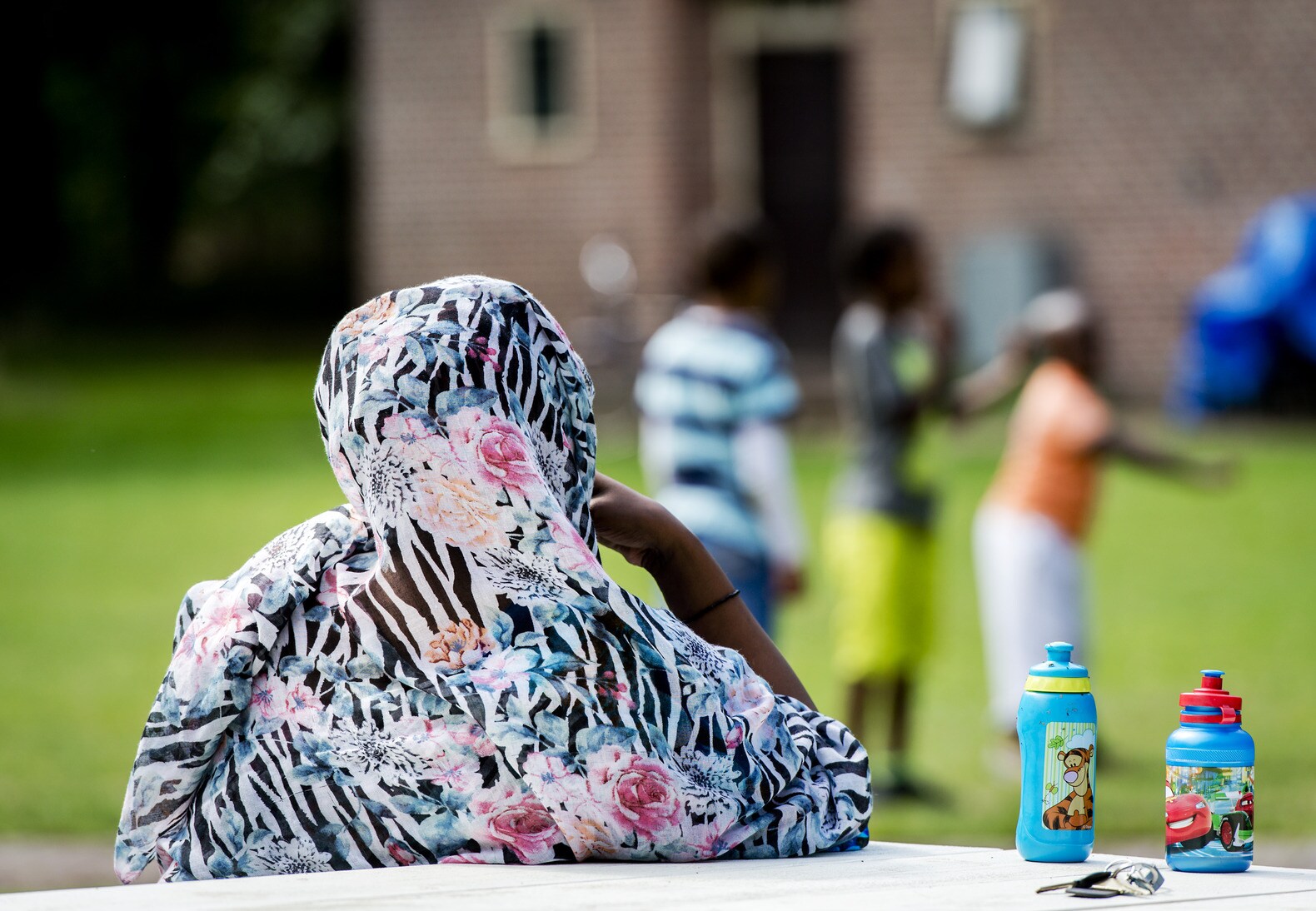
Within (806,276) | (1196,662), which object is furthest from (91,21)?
(1196,662)

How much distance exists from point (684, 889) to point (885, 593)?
4.68 m

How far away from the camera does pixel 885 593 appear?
7.20 m

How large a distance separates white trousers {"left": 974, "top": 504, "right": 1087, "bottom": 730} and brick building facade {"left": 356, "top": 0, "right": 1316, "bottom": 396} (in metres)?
12.0

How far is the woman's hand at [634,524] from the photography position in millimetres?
2959

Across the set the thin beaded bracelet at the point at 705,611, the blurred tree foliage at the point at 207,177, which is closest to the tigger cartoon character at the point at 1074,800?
the thin beaded bracelet at the point at 705,611

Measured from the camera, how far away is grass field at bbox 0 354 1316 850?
7.36 metres

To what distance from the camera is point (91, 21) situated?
31.9 meters

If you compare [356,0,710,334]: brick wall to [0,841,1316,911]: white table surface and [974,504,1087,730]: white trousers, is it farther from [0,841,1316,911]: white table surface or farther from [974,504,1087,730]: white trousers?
[0,841,1316,911]: white table surface

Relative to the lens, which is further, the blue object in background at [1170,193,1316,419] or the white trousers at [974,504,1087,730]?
the blue object in background at [1170,193,1316,419]

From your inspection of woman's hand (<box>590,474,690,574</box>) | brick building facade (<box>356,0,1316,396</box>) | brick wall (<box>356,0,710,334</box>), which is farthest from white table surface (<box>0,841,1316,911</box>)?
brick wall (<box>356,0,710,334</box>)

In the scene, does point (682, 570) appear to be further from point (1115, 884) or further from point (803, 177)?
point (803, 177)

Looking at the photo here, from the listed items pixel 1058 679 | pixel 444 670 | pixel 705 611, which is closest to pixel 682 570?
pixel 705 611

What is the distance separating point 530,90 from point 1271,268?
8.09m

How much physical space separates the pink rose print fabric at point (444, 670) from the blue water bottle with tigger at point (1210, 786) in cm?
58
